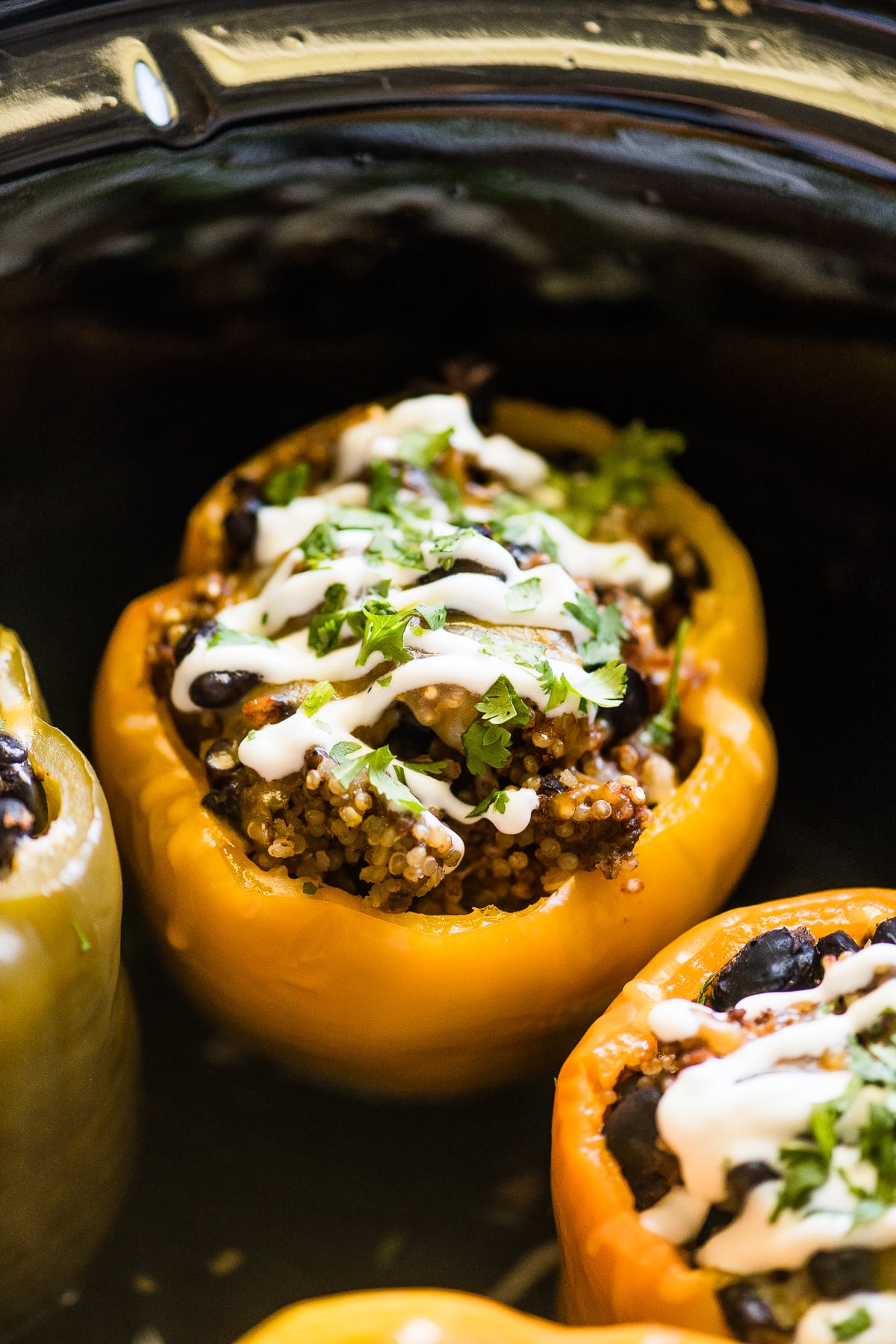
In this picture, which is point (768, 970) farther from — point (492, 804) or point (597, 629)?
point (597, 629)

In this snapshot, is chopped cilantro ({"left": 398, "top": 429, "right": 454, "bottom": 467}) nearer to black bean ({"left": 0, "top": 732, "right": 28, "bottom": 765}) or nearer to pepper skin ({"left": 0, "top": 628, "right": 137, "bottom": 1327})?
pepper skin ({"left": 0, "top": 628, "right": 137, "bottom": 1327})

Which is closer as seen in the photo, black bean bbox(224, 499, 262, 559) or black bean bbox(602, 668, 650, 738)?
black bean bbox(602, 668, 650, 738)

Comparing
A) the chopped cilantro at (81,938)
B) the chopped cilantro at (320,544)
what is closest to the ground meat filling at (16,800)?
the chopped cilantro at (81,938)

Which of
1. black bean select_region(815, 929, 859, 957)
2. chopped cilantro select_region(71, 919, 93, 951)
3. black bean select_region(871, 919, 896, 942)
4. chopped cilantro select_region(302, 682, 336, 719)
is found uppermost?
chopped cilantro select_region(302, 682, 336, 719)

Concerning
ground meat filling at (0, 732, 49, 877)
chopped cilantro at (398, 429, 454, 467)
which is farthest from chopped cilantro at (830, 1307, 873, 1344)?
chopped cilantro at (398, 429, 454, 467)

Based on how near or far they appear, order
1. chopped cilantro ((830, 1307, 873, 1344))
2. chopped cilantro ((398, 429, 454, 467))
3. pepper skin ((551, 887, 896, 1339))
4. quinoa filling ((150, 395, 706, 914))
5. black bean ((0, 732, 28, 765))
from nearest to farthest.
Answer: chopped cilantro ((830, 1307, 873, 1344)) < pepper skin ((551, 887, 896, 1339)) < black bean ((0, 732, 28, 765)) < quinoa filling ((150, 395, 706, 914)) < chopped cilantro ((398, 429, 454, 467))

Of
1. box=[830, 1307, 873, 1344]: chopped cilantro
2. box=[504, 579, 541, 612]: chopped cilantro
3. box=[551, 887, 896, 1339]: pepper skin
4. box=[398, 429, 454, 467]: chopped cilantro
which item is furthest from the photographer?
box=[398, 429, 454, 467]: chopped cilantro

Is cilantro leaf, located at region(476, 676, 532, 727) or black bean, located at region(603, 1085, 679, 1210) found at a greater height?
cilantro leaf, located at region(476, 676, 532, 727)

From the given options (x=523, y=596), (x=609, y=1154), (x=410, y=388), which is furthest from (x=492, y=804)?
(x=410, y=388)
